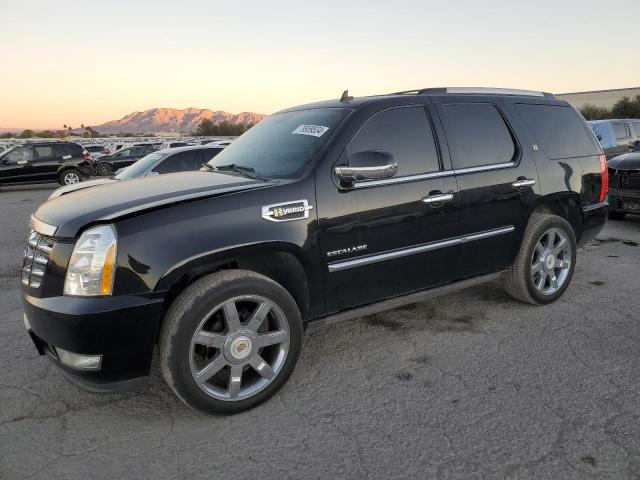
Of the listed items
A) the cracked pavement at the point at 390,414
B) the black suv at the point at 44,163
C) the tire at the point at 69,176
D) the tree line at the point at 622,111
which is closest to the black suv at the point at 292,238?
the cracked pavement at the point at 390,414

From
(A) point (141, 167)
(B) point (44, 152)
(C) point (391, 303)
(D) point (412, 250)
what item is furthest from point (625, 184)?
(B) point (44, 152)

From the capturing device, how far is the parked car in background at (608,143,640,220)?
24.3 ft

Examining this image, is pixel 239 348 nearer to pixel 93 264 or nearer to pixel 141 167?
pixel 93 264

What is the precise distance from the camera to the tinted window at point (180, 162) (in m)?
8.88

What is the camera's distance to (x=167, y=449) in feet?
8.23

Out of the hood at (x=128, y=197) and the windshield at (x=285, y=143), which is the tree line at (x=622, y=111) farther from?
the hood at (x=128, y=197)

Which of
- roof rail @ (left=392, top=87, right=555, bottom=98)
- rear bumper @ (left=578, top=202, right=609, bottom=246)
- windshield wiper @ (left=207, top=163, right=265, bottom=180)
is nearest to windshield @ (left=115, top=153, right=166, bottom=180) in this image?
windshield wiper @ (left=207, top=163, right=265, bottom=180)

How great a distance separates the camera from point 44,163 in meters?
17.0

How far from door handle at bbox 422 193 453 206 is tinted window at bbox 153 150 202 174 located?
6.37 m

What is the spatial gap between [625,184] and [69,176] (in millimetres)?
16812

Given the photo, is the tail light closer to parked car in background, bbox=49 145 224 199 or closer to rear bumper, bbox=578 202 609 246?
rear bumper, bbox=578 202 609 246

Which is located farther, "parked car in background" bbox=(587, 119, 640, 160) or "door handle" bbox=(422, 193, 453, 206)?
"parked car in background" bbox=(587, 119, 640, 160)

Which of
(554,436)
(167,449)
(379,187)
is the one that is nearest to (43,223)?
(167,449)

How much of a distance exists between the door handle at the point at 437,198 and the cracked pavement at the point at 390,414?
1058 millimetres
